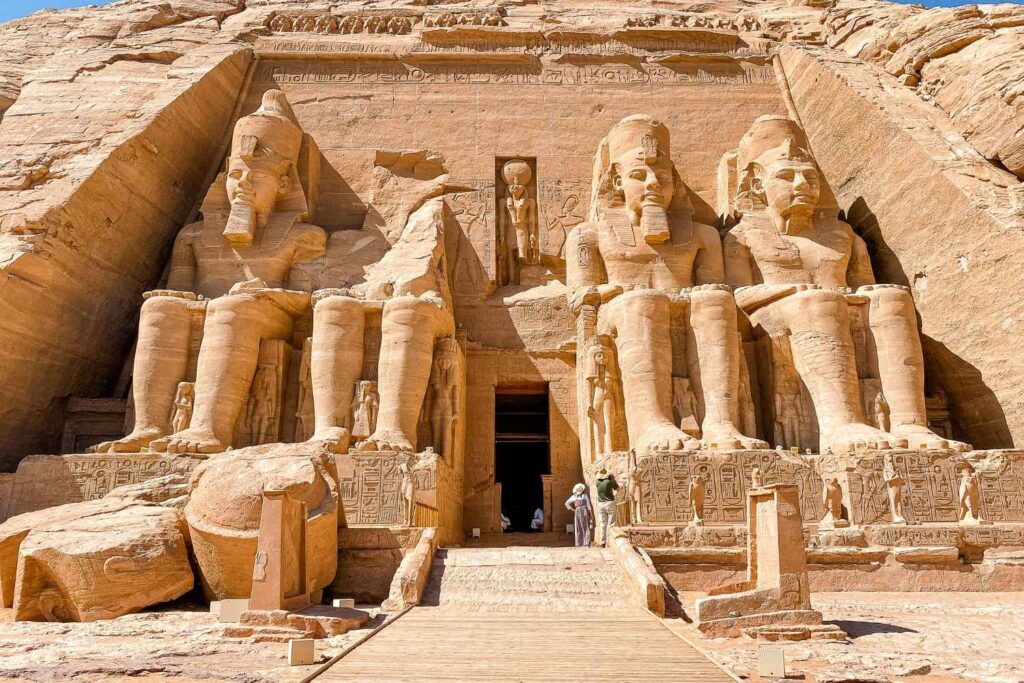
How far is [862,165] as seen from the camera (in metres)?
8.64

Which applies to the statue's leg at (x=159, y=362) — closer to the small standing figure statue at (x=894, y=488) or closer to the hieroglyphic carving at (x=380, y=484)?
the hieroglyphic carving at (x=380, y=484)

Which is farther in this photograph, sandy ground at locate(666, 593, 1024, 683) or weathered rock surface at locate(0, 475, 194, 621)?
weathered rock surface at locate(0, 475, 194, 621)

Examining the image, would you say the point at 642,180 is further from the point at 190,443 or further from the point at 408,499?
the point at 190,443

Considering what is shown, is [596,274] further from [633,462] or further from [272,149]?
[272,149]

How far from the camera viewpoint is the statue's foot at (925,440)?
232 inches

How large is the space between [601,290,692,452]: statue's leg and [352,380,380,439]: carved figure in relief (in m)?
2.11

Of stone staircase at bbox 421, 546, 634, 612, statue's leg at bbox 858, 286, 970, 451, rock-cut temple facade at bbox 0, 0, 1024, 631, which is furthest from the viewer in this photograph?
statue's leg at bbox 858, 286, 970, 451

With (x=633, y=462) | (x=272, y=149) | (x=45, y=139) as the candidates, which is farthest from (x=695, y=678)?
(x=45, y=139)

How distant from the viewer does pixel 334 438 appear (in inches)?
249

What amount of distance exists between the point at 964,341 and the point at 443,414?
4.61 metres

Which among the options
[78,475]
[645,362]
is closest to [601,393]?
[645,362]

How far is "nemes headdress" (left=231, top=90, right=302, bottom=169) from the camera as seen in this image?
8117 millimetres

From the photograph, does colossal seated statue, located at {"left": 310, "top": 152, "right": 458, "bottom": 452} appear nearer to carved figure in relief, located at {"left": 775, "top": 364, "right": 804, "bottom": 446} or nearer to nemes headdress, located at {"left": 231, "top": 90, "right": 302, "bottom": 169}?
nemes headdress, located at {"left": 231, "top": 90, "right": 302, "bottom": 169}

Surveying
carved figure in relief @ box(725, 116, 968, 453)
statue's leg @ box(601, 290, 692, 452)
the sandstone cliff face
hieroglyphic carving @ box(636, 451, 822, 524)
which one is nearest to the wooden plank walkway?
hieroglyphic carving @ box(636, 451, 822, 524)
